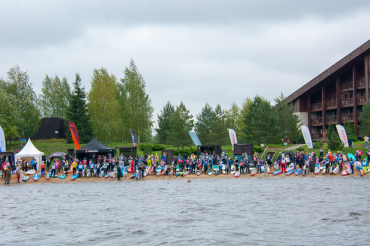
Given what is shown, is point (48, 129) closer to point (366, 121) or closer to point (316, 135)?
point (316, 135)

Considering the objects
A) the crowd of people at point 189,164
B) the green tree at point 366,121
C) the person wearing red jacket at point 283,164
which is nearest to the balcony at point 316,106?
the green tree at point 366,121

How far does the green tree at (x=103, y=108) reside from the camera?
6706cm

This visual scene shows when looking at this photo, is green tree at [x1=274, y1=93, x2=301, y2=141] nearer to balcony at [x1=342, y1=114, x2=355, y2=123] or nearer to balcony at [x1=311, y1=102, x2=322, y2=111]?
balcony at [x1=342, y1=114, x2=355, y2=123]

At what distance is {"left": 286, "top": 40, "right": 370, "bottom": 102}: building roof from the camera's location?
177ft

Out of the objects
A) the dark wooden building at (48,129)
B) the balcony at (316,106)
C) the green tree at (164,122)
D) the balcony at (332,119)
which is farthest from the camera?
the green tree at (164,122)

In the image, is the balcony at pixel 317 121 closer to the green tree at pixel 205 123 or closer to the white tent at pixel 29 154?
the green tree at pixel 205 123

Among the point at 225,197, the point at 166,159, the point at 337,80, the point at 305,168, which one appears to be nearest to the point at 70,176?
the point at 166,159

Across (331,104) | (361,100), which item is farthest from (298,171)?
(331,104)

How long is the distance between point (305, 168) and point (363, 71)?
99.6 feet

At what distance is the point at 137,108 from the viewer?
7412 cm

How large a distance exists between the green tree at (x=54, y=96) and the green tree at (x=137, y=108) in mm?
16750

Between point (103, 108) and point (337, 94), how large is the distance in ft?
132

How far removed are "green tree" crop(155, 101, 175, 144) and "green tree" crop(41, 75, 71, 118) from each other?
22.9 m

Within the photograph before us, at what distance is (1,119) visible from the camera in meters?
55.0
